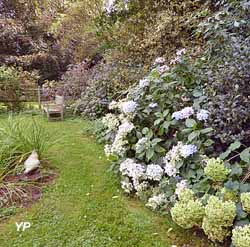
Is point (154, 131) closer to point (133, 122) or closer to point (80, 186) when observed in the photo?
point (133, 122)

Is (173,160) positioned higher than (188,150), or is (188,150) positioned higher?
(188,150)

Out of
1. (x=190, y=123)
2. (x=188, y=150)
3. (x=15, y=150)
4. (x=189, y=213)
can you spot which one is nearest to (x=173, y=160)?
(x=188, y=150)

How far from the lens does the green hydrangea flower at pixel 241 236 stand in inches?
74.8

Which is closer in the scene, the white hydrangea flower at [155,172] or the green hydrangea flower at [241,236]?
the green hydrangea flower at [241,236]

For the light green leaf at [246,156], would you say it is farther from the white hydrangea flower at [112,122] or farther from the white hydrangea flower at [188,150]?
the white hydrangea flower at [112,122]

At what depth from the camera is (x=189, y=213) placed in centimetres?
222

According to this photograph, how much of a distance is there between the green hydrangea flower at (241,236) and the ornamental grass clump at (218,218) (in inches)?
Answer: 3.6

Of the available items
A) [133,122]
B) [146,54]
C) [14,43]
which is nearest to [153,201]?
[133,122]

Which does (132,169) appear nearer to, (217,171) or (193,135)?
(193,135)

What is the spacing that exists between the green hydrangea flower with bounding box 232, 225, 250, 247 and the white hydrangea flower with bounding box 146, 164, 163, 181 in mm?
924

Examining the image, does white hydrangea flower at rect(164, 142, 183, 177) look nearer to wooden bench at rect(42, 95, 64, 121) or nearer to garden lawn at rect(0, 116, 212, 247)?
garden lawn at rect(0, 116, 212, 247)

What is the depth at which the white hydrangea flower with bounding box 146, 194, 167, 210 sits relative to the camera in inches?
106

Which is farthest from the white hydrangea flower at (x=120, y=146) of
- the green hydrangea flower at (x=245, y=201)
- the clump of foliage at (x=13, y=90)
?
the clump of foliage at (x=13, y=90)

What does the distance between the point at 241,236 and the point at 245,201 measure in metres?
0.23
